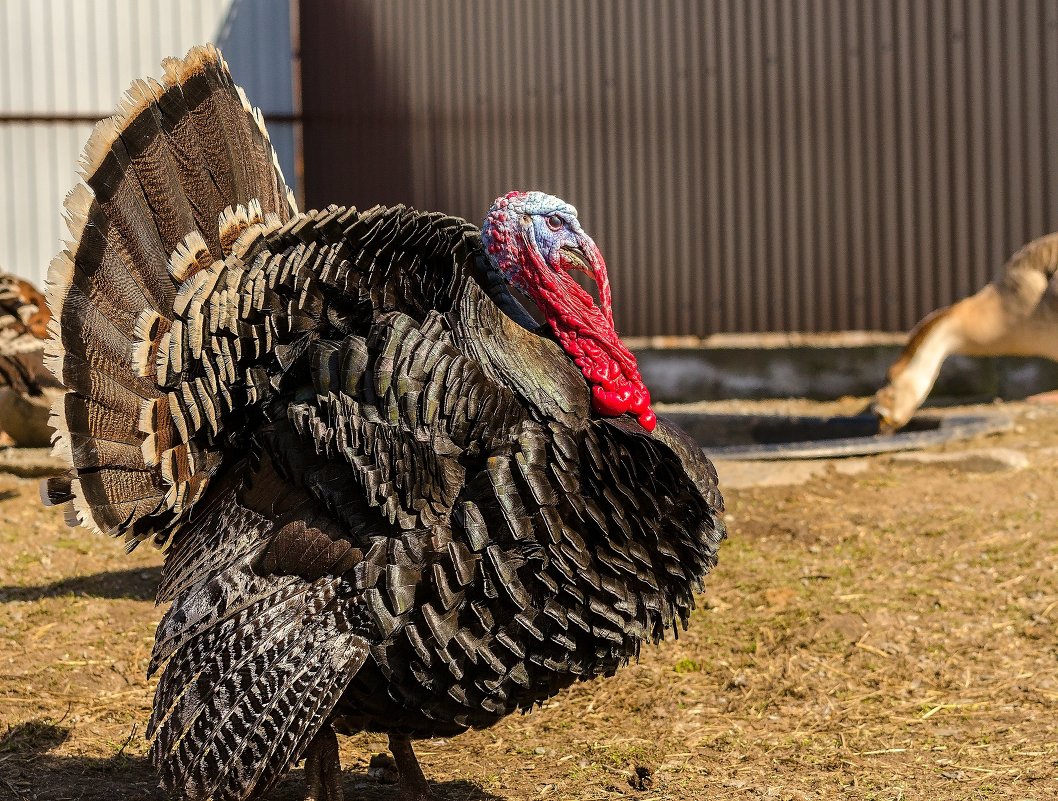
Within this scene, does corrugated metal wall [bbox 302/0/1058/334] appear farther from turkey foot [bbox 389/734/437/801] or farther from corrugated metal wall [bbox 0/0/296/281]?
turkey foot [bbox 389/734/437/801]

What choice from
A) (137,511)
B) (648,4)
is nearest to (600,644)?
(137,511)

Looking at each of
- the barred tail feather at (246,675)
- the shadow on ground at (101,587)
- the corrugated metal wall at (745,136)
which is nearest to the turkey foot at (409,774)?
the barred tail feather at (246,675)

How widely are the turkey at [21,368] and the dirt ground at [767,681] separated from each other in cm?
162

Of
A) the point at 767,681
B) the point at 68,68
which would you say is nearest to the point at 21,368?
the point at 767,681

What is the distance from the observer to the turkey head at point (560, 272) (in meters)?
3.07

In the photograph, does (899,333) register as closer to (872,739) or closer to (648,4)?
(648,4)

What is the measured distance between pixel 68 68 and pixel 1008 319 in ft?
29.4

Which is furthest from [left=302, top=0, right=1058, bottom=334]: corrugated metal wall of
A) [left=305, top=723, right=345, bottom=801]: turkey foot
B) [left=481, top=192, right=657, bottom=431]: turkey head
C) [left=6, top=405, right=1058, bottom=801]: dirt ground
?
[left=305, top=723, right=345, bottom=801]: turkey foot

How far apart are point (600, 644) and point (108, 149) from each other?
1.82 metres

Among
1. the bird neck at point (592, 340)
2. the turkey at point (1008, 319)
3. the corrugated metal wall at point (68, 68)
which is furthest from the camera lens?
the corrugated metal wall at point (68, 68)

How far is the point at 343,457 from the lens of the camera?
2893mm

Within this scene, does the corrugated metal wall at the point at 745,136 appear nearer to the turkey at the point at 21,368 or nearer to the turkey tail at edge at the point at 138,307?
the turkey at the point at 21,368

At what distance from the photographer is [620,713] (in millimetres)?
4062

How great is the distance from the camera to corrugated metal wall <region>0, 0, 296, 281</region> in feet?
38.8
